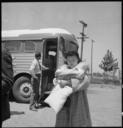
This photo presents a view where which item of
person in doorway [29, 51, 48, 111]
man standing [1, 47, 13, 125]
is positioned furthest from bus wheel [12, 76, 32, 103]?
man standing [1, 47, 13, 125]

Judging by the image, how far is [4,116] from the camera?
3.50 metres

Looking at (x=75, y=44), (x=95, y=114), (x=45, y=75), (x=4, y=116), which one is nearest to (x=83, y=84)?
(x=4, y=116)

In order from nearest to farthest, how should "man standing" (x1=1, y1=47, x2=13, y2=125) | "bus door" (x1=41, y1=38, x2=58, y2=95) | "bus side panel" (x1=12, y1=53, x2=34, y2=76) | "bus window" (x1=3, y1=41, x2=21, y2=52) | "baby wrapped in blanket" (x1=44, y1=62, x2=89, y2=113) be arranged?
"man standing" (x1=1, y1=47, x2=13, y2=125), "baby wrapped in blanket" (x1=44, y1=62, x2=89, y2=113), "bus door" (x1=41, y1=38, x2=58, y2=95), "bus side panel" (x1=12, y1=53, x2=34, y2=76), "bus window" (x1=3, y1=41, x2=21, y2=52)

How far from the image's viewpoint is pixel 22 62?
1059 centimetres

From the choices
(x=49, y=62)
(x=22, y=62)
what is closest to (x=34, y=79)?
(x=49, y=62)

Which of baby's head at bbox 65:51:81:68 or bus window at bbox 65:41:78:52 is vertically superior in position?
bus window at bbox 65:41:78:52

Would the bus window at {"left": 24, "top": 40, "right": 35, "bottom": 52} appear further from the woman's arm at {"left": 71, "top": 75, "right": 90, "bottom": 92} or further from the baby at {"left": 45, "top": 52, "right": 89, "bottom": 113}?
the woman's arm at {"left": 71, "top": 75, "right": 90, "bottom": 92}

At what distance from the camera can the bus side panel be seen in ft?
34.4

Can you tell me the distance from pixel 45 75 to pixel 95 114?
2447 mm

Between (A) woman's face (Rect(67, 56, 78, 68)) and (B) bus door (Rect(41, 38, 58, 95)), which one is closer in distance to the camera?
(A) woman's face (Rect(67, 56, 78, 68))

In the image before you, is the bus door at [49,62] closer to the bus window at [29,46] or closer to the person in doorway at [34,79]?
the bus window at [29,46]

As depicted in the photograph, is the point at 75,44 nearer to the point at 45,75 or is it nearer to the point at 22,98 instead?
the point at 45,75

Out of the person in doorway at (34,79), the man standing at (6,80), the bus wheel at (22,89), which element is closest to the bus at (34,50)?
the bus wheel at (22,89)

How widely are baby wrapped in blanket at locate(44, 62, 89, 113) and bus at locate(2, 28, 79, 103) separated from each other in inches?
206
